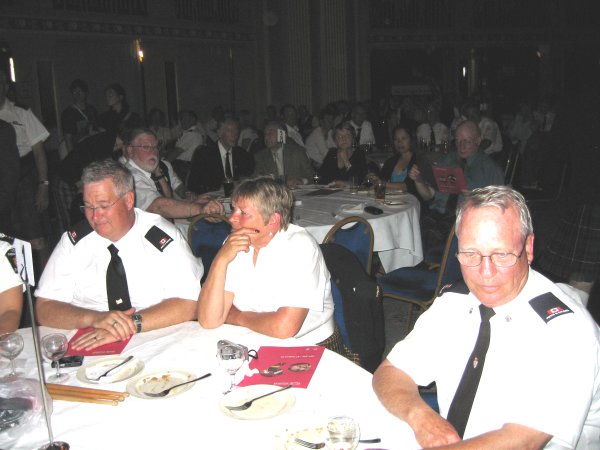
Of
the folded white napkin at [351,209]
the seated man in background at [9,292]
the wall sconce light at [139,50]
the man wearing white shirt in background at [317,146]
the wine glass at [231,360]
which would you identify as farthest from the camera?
the wall sconce light at [139,50]

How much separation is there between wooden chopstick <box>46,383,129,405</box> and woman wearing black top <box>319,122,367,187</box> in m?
4.64

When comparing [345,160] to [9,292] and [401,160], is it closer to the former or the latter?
[401,160]

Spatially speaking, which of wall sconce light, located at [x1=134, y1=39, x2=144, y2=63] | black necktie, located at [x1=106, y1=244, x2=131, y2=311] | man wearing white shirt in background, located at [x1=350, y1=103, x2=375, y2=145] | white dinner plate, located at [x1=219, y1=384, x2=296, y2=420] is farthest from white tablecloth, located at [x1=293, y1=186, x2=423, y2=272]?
wall sconce light, located at [x1=134, y1=39, x2=144, y2=63]

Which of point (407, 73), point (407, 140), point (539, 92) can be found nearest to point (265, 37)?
point (407, 73)

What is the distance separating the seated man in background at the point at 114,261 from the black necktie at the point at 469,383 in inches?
47.6

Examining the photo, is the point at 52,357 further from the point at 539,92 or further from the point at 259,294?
the point at 539,92

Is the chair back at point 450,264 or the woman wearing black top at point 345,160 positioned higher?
the woman wearing black top at point 345,160

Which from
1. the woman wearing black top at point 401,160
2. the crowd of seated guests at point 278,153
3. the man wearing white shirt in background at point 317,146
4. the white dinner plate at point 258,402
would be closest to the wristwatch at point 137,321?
the white dinner plate at point 258,402

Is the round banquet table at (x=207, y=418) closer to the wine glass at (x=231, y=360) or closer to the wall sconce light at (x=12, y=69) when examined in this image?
the wine glass at (x=231, y=360)

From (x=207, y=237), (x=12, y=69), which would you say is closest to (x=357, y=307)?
(x=207, y=237)

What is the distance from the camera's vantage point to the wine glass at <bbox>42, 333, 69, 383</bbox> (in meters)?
1.83

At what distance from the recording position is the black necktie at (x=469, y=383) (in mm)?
1569

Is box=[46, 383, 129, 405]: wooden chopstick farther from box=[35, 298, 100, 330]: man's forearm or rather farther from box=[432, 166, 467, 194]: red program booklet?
box=[432, 166, 467, 194]: red program booklet

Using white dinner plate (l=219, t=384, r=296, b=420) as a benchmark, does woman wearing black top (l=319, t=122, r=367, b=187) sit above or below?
above
